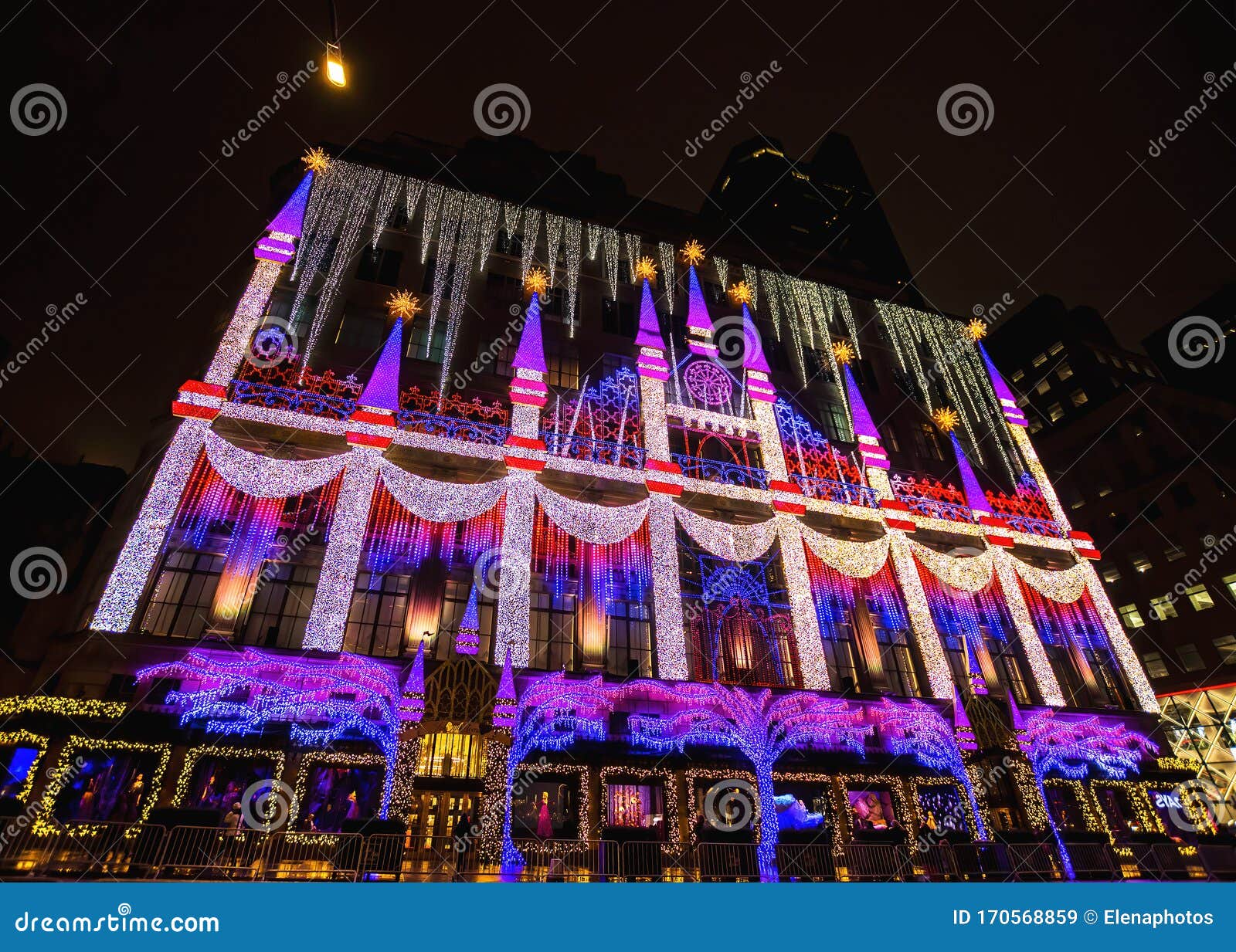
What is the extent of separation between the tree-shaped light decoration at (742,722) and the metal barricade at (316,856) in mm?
7307

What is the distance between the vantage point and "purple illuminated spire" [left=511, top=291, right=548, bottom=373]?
21172 mm

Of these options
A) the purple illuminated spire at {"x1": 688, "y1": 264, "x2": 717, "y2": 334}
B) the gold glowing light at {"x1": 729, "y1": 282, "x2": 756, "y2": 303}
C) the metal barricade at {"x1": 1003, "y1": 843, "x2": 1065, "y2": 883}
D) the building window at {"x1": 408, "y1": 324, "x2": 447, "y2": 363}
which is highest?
the gold glowing light at {"x1": 729, "y1": 282, "x2": 756, "y2": 303}

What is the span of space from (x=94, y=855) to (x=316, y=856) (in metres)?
3.71

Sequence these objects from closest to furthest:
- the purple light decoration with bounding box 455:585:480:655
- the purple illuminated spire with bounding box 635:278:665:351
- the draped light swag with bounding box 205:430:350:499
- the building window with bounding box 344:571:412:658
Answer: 1. the purple light decoration with bounding box 455:585:480:655
2. the draped light swag with bounding box 205:430:350:499
3. the building window with bounding box 344:571:412:658
4. the purple illuminated spire with bounding box 635:278:665:351

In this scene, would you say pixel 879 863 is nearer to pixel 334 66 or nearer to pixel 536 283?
pixel 334 66

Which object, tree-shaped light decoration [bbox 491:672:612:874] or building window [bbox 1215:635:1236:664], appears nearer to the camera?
tree-shaped light decoration [bbox 491:672:612:874]

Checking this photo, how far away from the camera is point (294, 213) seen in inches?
860

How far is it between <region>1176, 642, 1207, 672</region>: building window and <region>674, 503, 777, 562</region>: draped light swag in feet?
Answer: 104

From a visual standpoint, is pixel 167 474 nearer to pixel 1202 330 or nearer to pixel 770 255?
pixel 770 255

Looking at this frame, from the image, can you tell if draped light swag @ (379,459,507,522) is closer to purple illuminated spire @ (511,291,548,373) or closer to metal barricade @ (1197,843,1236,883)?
purple illuminated spire @ (511,291,548,373)

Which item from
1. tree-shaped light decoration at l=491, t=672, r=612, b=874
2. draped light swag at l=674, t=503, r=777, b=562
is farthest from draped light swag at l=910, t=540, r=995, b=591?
tree-shaped light decoration at l=491, t=672, r=612, b=874

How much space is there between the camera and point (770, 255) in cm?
3086

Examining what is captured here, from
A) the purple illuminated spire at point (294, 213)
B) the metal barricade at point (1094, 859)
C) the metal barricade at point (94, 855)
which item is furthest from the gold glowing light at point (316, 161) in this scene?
the metal barricade at point (1094, 859)

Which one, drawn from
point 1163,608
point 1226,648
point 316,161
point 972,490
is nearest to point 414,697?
point 316,161
